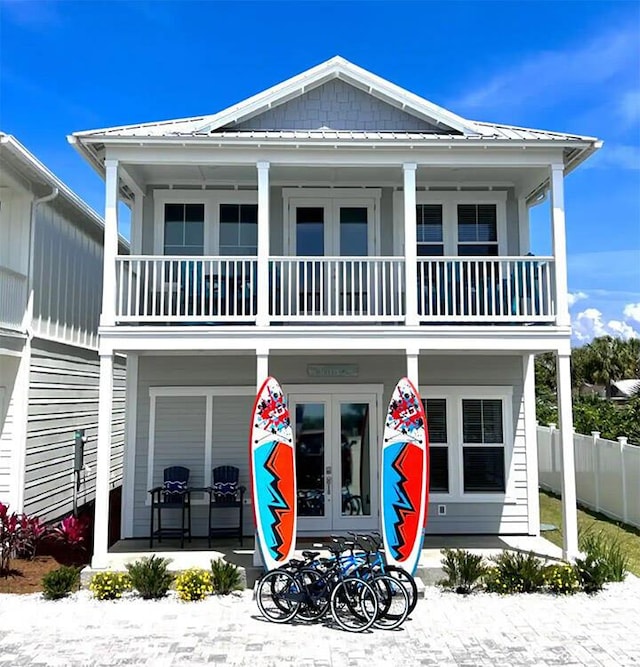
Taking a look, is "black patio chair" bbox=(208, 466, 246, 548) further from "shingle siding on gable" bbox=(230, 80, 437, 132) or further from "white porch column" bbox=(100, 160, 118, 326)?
"shingle siding on gable" bbox=(230, 80, 437, 132)

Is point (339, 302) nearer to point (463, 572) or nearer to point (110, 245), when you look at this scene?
point (110, 245)

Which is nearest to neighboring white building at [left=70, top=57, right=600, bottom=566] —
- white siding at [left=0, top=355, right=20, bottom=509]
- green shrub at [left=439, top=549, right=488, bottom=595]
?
white siding at [left=0, top=355, right=20, bottom=509]

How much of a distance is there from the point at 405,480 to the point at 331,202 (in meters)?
5.51

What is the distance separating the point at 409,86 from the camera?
11594 millimetres

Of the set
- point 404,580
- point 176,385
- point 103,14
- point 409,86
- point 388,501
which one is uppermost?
point 103,14

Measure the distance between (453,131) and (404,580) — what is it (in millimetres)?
7359

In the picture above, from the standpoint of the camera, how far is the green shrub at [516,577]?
27.8 feet

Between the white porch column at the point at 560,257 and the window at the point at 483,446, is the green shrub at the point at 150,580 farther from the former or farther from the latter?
the white porch column at the point at 560,257

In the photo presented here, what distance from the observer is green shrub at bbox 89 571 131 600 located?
8211mm

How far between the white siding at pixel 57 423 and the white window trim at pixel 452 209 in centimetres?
689

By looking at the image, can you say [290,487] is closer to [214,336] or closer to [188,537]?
[214,336]

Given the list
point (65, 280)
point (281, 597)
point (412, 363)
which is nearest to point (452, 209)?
point (412, 363)

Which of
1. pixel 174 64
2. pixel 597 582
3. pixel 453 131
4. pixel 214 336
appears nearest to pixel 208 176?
pixel 214 336

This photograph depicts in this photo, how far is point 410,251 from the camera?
9.70 metres
